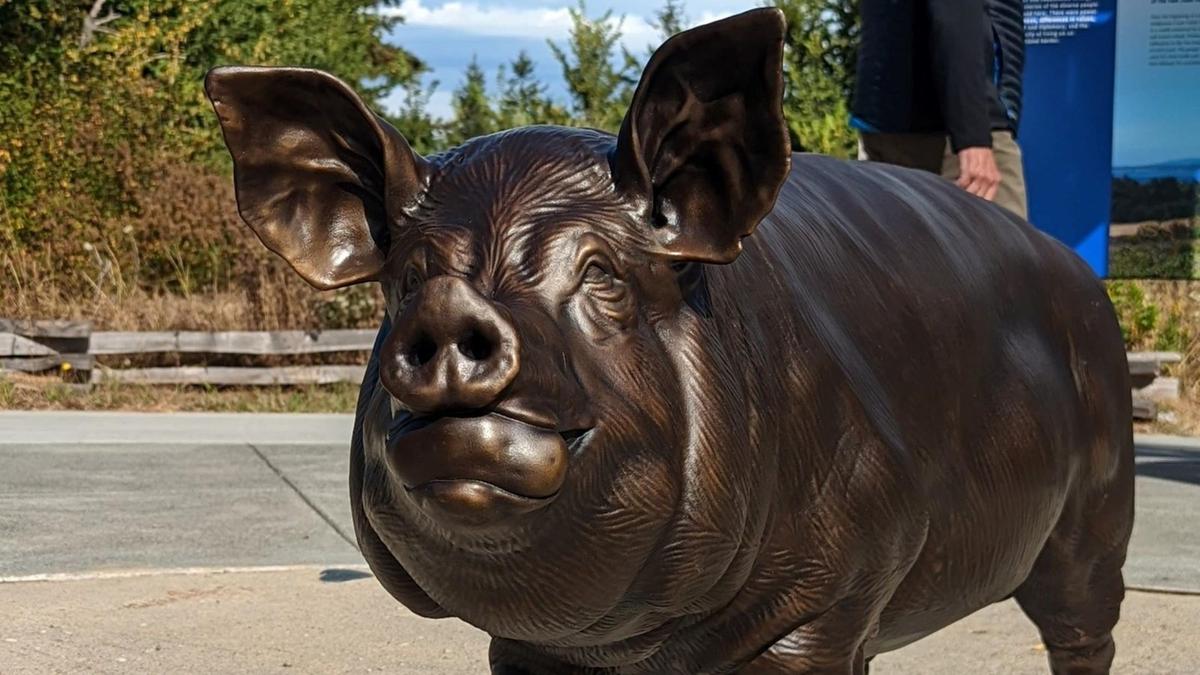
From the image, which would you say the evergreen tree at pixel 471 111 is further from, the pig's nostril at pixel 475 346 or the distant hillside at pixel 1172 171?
the pig's nostril at pixel 475 346

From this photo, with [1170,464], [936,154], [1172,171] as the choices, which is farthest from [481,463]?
[1172,171]

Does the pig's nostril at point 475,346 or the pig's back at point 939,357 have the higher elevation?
the pig's nostril at point 475,346

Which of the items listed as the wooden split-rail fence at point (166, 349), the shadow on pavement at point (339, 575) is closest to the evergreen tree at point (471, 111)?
the wooden split-rail fence at point (166, 349)

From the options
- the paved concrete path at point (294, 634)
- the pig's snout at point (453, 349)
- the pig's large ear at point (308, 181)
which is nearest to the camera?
the pig's snout at point (453, 349)

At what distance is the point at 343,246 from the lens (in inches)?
78.7

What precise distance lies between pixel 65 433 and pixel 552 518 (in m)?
7.55

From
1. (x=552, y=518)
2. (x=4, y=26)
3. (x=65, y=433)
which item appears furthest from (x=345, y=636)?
(x=4, y=26)

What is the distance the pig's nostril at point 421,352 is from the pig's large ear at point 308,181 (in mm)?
395

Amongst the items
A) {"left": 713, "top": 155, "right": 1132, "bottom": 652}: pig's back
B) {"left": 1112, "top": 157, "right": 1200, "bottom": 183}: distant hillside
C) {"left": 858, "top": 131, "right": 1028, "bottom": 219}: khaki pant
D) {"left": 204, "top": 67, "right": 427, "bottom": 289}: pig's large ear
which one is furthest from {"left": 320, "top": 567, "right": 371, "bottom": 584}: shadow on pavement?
{"left": 1112, "top": 157, "right": 1200, "bottom": 183}: distant hillside

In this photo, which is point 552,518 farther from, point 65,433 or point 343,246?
point 65,433

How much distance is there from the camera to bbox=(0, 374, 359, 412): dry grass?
10.4 metres

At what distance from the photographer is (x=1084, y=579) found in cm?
282

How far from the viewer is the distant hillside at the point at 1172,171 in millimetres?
10594

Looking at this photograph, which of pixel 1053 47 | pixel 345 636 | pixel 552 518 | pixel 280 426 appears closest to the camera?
pixel 552 518
